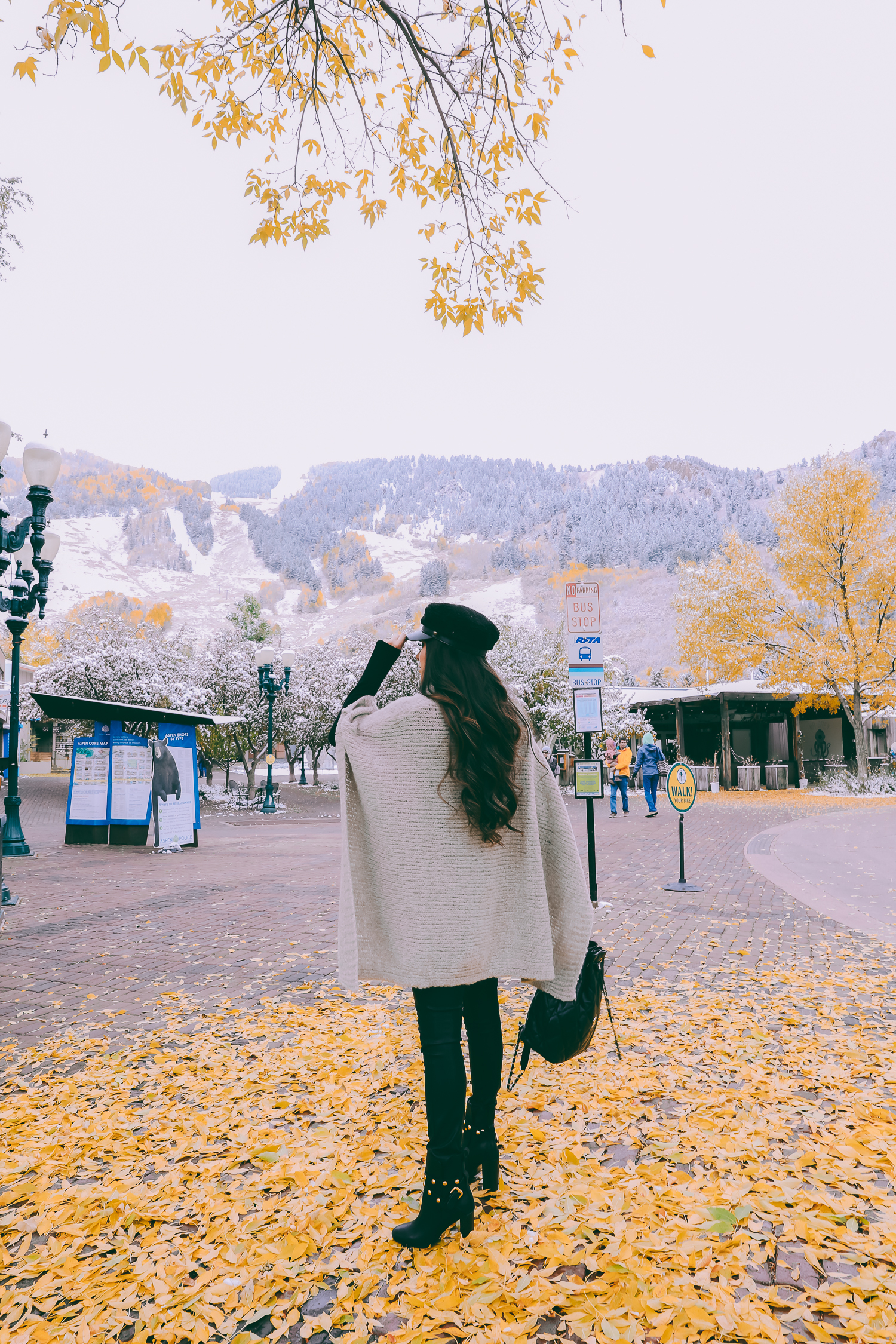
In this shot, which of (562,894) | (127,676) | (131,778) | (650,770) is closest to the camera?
(562,894)

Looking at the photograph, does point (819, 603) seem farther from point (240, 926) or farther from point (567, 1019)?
point (567, 1019)

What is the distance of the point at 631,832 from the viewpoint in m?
14.7

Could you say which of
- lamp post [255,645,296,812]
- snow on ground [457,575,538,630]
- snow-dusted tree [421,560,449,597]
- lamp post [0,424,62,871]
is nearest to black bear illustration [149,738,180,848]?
lamp post [0,424,62,871]

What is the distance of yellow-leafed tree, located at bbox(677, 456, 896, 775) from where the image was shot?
23.5m

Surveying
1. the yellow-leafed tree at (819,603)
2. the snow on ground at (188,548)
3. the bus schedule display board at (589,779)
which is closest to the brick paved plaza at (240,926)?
the bus schedule display board at (589,779)

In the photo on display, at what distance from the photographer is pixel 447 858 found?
225 centimetres

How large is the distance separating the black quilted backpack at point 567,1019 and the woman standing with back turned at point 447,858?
14 cm

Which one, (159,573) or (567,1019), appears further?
(159,573)

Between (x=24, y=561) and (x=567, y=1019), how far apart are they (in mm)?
10105

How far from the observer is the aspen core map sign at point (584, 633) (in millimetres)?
6395

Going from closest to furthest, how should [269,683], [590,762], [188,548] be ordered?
[590,762], [269,683], [188,548]

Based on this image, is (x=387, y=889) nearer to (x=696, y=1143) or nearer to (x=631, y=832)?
(x=696, y=1143)

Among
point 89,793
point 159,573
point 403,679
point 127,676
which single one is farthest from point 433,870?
point 159,573

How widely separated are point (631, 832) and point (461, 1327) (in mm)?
13333
